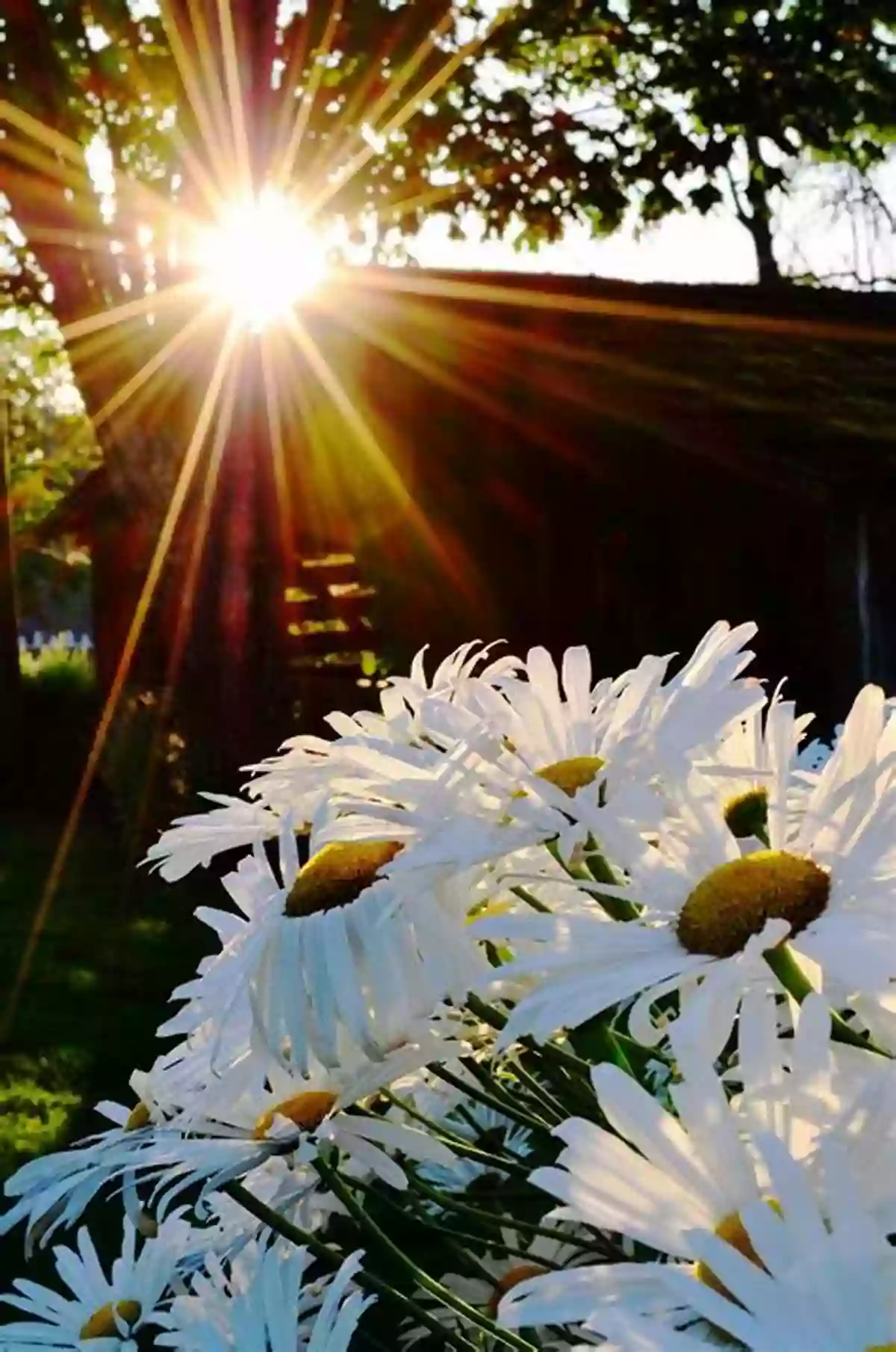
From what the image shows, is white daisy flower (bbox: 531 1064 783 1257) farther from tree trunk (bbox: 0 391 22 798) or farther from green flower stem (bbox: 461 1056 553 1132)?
tree trunk (bbox: 0 391 22 798)

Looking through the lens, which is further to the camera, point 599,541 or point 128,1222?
point 599,541

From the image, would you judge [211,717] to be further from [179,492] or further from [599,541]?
[599,541]

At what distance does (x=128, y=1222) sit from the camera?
1434mm

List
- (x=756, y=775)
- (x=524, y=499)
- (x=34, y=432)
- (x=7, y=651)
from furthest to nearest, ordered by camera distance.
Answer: (x=34, y=432), (x=7, y=651), (x=524, y=499), (x=756, y=775)

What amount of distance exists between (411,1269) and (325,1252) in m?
0.06

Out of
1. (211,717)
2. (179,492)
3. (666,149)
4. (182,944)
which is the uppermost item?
(666,149)

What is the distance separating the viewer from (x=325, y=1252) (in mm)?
1142

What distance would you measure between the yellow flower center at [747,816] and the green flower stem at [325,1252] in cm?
37

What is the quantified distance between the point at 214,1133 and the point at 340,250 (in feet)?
40.7

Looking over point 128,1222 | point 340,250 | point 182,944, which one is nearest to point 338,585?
point 340,250

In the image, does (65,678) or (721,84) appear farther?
(65,678)

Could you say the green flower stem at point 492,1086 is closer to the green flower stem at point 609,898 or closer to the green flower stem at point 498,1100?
the green flower stem at point 498,1100

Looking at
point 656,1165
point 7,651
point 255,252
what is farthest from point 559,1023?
point 7,651

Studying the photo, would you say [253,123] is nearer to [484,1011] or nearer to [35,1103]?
[35,1103]
